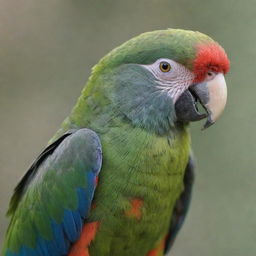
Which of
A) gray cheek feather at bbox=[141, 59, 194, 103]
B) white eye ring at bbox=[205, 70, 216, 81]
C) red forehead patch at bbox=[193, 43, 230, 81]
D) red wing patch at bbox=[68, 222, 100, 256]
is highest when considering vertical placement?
red forehead patch at bbox=[193, 43, 230, 81]

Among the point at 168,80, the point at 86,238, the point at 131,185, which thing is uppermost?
the point at 168,80

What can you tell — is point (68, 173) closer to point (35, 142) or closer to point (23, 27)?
point (35, 142)

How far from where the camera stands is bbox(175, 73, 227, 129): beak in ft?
7.65

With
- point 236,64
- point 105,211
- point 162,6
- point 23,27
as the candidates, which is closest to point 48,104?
point 23,27

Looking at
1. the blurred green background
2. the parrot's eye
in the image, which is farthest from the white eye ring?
the blurred green background

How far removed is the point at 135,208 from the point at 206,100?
48cm

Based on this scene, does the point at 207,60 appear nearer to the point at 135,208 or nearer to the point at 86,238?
the point at 135,208

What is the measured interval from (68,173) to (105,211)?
20 cm

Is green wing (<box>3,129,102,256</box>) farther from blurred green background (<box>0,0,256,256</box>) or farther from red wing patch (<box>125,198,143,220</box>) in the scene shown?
blurred green background (<box>0,0,256,256</box>)

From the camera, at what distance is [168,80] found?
7.82ft

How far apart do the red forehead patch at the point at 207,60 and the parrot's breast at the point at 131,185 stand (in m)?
0.27

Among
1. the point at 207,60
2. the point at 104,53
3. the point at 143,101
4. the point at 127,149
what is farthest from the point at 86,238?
the point at 104,53

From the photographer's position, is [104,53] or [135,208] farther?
[104,53]

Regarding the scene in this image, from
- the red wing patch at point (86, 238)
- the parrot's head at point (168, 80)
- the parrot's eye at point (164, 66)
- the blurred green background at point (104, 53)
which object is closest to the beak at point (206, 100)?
the parrot's head at point (168, 80)
